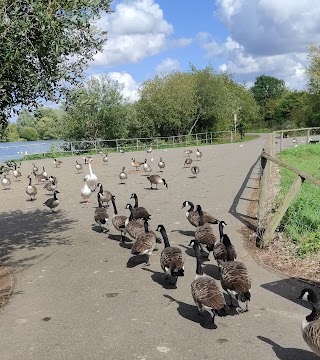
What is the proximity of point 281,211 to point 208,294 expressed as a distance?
3.54 meters

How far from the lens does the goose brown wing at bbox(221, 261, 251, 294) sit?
5.96 meters

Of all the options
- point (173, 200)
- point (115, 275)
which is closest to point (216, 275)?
point (115, 275)

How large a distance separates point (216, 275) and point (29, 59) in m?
5.15

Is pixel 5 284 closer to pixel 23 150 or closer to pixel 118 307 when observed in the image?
pixel 118 307

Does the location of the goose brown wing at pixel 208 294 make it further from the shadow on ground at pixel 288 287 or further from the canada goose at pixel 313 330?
the shadow on ground at pixel 288 287

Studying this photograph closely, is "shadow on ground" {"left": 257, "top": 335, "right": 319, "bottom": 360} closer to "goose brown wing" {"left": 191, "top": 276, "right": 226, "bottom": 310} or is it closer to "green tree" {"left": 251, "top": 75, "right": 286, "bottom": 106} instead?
"goose brown wing" {"left": 191, "top": 276, "right": 226, "bottom": 310}

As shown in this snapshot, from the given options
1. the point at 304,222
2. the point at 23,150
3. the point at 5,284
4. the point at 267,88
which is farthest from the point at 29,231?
the point at 267,88

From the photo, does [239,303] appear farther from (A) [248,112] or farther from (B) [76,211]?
(A) [248,112]

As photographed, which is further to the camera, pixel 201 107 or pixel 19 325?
pixel 201 107

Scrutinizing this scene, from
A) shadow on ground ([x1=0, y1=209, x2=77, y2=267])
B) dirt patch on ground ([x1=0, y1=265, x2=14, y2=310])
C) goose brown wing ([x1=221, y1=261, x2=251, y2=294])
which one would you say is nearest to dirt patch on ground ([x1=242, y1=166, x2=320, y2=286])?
goose brown wing ([x1=221, y1=261, x2=251, y2=294])

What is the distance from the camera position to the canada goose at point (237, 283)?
5.94m

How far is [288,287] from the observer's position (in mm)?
6977

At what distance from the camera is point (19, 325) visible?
6.06 meters

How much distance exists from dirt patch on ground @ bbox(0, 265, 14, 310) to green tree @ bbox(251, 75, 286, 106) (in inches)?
5682
